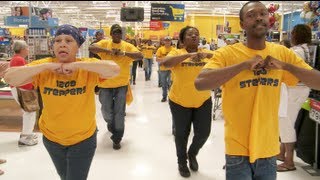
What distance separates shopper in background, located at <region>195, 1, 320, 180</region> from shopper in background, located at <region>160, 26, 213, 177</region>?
1.51 metres

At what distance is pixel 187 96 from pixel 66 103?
1621 millimetres

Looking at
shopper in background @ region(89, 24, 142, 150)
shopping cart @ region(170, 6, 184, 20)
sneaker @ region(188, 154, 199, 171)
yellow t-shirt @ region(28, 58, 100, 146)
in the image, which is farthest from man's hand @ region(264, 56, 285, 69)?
shopping cart @ region(170, 6, 184, 20)

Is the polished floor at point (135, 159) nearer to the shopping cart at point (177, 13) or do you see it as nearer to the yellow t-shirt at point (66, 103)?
the yellow t-shirt at point (66, 103)

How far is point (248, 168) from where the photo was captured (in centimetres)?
205

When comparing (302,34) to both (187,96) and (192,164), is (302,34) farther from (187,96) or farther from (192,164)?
(192,164)

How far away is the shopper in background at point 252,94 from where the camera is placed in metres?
1.97

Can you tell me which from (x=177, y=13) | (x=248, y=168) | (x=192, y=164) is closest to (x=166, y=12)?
(x=177, y=13)

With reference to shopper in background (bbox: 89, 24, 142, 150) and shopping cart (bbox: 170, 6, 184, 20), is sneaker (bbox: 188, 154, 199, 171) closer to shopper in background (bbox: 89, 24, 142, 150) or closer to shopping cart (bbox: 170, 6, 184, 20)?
shopper in background (bbox: 89, 24, 142, 150)

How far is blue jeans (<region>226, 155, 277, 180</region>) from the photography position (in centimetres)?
204

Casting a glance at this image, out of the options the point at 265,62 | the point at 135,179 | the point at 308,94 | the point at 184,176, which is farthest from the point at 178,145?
the point at 265,62

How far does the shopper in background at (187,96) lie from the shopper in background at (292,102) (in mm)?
988

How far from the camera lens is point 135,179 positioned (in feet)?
12.9

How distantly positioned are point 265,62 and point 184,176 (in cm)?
235

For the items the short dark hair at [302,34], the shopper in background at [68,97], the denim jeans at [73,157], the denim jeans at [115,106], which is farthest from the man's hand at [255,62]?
the denim jeans at [115,106]
